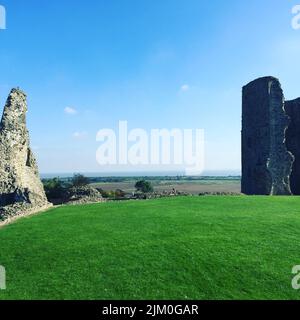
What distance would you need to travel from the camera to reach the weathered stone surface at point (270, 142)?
3203 centimetres

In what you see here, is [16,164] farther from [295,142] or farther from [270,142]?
[295,142]

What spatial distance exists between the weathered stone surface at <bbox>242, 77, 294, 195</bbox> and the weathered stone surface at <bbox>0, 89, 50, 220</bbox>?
18.2 metres

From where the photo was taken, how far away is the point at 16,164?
24.5m

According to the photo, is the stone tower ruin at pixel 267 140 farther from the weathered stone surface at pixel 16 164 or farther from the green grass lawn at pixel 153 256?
the weathered stone surface at pixel 16 164

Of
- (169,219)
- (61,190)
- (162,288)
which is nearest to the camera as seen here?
(162,288)

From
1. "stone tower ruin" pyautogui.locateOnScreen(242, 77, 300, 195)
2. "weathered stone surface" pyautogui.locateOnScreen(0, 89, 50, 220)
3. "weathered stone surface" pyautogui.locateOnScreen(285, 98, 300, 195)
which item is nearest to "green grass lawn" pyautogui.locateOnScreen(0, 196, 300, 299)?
"weathered stone surface" pyautogui.locateOnScreen(0, 89, 50, 220)

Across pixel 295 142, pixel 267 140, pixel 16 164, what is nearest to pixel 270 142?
pixel 267 140

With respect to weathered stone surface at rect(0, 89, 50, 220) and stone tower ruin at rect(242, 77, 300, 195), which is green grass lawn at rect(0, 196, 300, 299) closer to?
weathered stone surface at rect(0, 89, 50, 220)

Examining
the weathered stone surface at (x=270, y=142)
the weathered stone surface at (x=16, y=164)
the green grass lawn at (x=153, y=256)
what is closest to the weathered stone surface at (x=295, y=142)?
the weathered stone surface at (x=270, y=142)

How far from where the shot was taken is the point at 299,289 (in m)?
10.6

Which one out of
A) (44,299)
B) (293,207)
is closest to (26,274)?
(44,299)

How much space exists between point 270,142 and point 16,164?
802 inches
